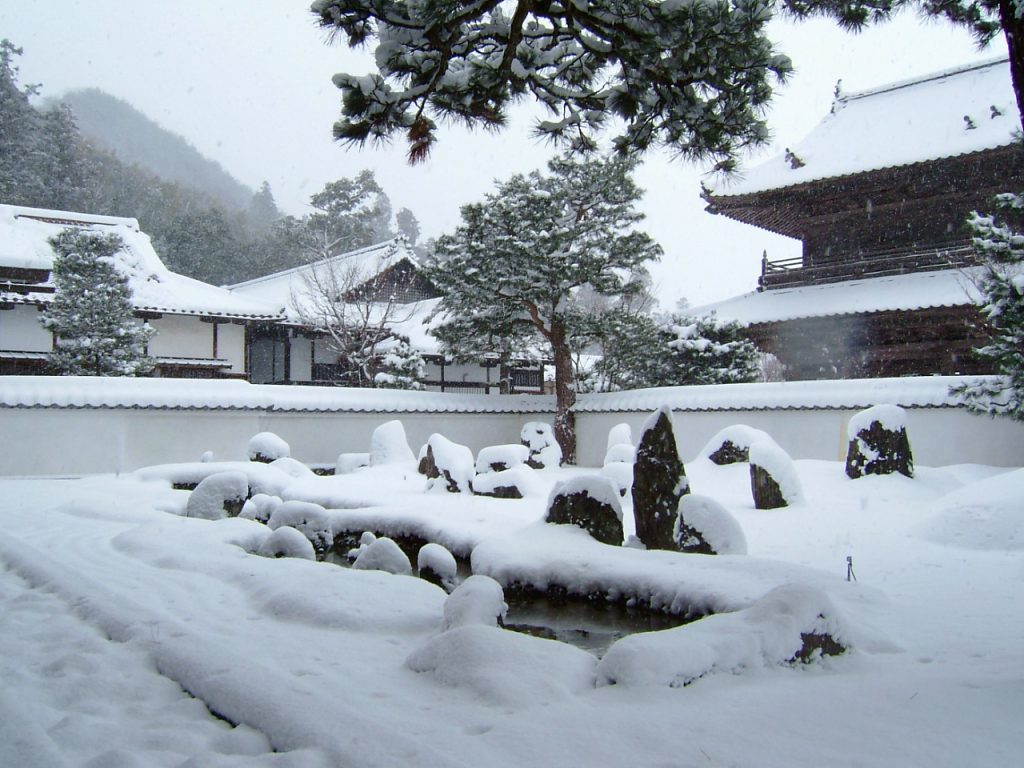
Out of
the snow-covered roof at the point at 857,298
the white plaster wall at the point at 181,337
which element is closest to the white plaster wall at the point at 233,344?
the white plaster wall at the point at 181,337

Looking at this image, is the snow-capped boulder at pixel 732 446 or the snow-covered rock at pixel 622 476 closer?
the snow-covered rock at pixel 622 476

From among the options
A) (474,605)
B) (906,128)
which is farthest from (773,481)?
(906,128)

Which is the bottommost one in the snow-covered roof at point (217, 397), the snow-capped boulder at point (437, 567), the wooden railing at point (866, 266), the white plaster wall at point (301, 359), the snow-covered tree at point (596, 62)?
the snow-capped boulder at point (437, 567)

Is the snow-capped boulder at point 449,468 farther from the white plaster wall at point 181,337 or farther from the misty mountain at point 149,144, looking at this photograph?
the misty mountain at point 149,144

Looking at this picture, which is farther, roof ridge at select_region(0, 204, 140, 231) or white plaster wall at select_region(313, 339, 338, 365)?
white plaster wall at select_region(313, 339, 338, 365)

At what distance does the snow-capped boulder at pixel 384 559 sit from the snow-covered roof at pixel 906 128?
11039mm

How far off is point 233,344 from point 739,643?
684 inches

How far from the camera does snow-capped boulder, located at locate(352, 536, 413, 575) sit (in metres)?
5.74

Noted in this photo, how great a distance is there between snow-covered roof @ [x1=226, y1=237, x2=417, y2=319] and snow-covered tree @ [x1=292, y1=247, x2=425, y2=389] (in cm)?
4

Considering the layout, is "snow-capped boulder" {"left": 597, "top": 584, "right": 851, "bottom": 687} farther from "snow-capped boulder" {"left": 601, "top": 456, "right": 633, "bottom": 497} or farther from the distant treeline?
the distant treeline

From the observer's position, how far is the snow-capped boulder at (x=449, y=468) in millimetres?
10602

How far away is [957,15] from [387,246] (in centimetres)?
1962

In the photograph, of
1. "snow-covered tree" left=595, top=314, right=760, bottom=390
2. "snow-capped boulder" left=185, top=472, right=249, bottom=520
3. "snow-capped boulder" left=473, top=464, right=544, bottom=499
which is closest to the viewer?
"snow-capped boulder" left=185, top=472, right=249, bottom=520

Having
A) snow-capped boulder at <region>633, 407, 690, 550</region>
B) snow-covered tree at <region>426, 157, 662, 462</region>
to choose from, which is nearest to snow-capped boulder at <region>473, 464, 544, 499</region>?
snow-capped boulder at <region>633, 407, 690, 550</region>
